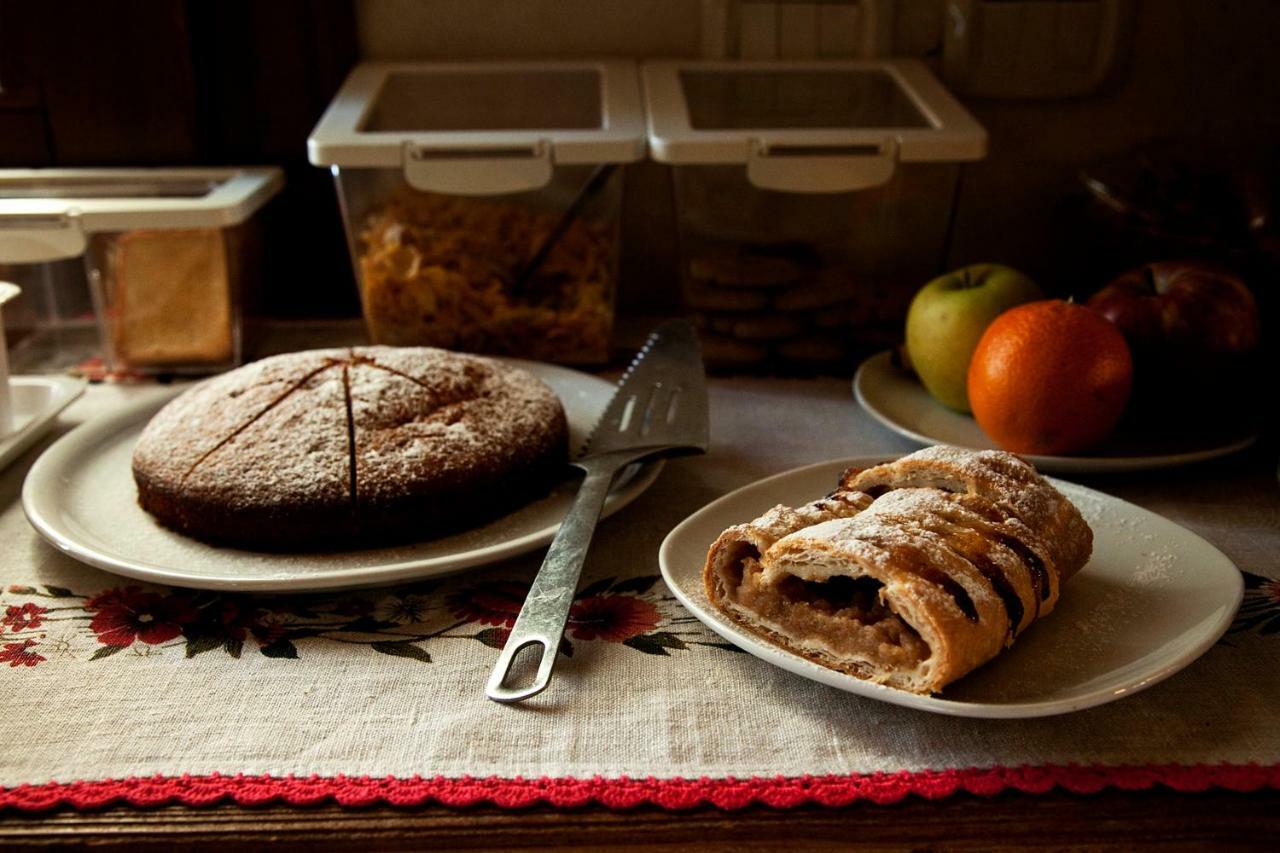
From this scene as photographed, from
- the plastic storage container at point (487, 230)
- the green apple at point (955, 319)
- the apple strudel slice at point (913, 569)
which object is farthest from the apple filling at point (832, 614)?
the plastic storage container at point (487, 230)

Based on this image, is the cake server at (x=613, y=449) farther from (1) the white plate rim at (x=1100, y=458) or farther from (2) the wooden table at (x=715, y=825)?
(1) the white plate rim at (x=1100, y=458)

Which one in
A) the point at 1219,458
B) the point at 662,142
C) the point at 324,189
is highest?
the point at 662,142

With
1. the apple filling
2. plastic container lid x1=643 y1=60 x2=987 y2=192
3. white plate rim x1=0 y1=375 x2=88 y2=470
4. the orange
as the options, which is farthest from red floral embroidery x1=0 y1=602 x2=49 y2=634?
the orange

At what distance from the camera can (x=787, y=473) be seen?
92cm

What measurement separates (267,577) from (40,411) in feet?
1.47

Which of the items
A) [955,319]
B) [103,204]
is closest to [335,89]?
[103,204]

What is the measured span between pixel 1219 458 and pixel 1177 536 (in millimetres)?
262

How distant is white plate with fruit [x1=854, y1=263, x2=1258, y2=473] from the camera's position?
3.23ft

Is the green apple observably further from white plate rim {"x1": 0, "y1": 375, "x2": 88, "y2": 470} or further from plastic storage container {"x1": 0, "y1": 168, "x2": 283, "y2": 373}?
white plate rim {"x1": 0, "y1": 375, "x2": 88, "y2": 470}

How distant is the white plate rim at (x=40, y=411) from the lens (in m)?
1.02

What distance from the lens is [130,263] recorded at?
121cm

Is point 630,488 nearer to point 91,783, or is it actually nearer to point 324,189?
point 91,783

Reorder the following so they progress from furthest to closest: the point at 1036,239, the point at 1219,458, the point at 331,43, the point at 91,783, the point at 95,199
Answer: the point at 1036,239, the point at 331,43, the point at 95,199, the point at 1219,458, the point at 91,783

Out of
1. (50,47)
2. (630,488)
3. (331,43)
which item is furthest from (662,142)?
(50,47)
